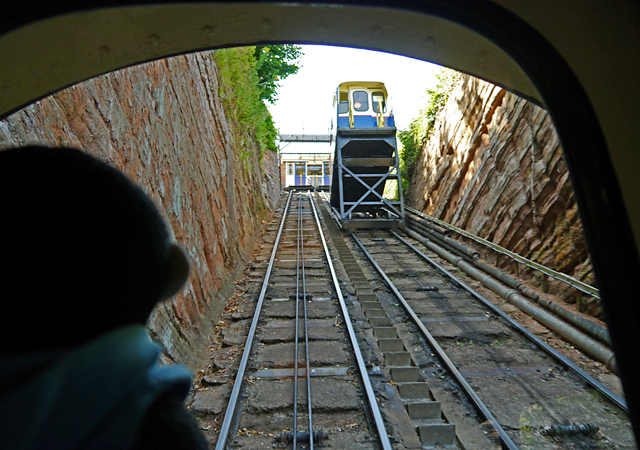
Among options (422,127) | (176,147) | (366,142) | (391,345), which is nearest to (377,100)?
(366,142)

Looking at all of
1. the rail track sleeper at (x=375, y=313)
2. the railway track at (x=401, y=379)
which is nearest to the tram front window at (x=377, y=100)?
the railway track at (x=401, y=379)

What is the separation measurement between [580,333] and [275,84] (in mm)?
18326

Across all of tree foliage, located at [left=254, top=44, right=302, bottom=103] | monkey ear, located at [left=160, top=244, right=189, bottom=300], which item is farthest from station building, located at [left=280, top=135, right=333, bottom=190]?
monkey ear, located at [left=160, top=244, right=189, bottom=300]

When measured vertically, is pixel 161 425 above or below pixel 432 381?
above

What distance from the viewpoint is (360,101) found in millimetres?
14938

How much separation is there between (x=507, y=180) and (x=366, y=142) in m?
6.44

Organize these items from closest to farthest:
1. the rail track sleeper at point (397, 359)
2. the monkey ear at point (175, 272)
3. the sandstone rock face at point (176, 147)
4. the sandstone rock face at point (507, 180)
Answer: the monkey ear at point (175, 272) < the sandstone rock face at point (176, 147) < the rail track sleeper at point (397, 359) < the sandstone rock face at point (507, 180)

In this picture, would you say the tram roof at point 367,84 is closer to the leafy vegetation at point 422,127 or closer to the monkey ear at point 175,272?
the leafy vegetation at point 422,127

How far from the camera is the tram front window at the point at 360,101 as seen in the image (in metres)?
14.8

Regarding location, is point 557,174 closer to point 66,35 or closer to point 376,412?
point 376,412

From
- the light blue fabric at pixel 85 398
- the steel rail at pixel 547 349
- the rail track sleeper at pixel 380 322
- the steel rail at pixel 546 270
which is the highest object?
the light blue fabric at pixel 85 398

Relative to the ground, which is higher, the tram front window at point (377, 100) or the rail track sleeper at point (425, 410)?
the tram front window at point (377, 100)

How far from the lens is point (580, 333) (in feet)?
19.0

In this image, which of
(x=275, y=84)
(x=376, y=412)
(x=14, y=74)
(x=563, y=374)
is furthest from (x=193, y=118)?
(x=275, y=84)
